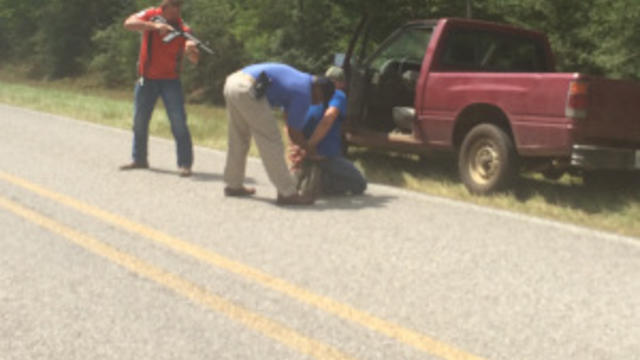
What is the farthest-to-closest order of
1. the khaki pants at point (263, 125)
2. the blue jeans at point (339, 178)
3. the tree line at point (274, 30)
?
the tree line at point (274, 30), the blue jeans at point (339, 178), the khaki pants at point (263, 125)

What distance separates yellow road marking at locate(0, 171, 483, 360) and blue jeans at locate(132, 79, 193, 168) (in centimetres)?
212

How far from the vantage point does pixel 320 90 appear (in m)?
6.61

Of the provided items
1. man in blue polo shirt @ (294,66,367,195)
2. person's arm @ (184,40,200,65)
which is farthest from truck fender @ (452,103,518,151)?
person's arm @ (184,40,200,65)

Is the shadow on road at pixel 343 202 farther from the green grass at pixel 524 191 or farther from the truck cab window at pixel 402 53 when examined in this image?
the truck cab window at pixel 402 53

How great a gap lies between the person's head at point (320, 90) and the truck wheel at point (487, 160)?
6.36ft

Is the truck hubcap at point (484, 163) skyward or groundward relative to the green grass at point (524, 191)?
skyward

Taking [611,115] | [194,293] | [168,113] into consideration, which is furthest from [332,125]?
[194,293]

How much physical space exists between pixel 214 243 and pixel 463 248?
172 cm

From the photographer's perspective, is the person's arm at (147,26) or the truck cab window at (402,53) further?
the truck cab window at (402,53)

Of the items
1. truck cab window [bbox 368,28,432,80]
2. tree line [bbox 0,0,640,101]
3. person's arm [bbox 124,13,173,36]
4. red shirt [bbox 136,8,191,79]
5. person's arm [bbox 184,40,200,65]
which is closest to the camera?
person's arm [bbox 124,13,173,36]

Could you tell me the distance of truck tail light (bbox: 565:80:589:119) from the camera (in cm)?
690

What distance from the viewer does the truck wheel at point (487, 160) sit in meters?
7.54

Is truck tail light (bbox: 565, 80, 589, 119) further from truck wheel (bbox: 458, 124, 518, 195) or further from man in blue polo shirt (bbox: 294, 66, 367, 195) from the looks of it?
man in blue polo shirt (bbox: 294, 66, 367, 195)

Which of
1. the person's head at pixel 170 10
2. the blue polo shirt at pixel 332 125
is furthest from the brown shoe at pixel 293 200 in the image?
the person's head at pixel 170 10
